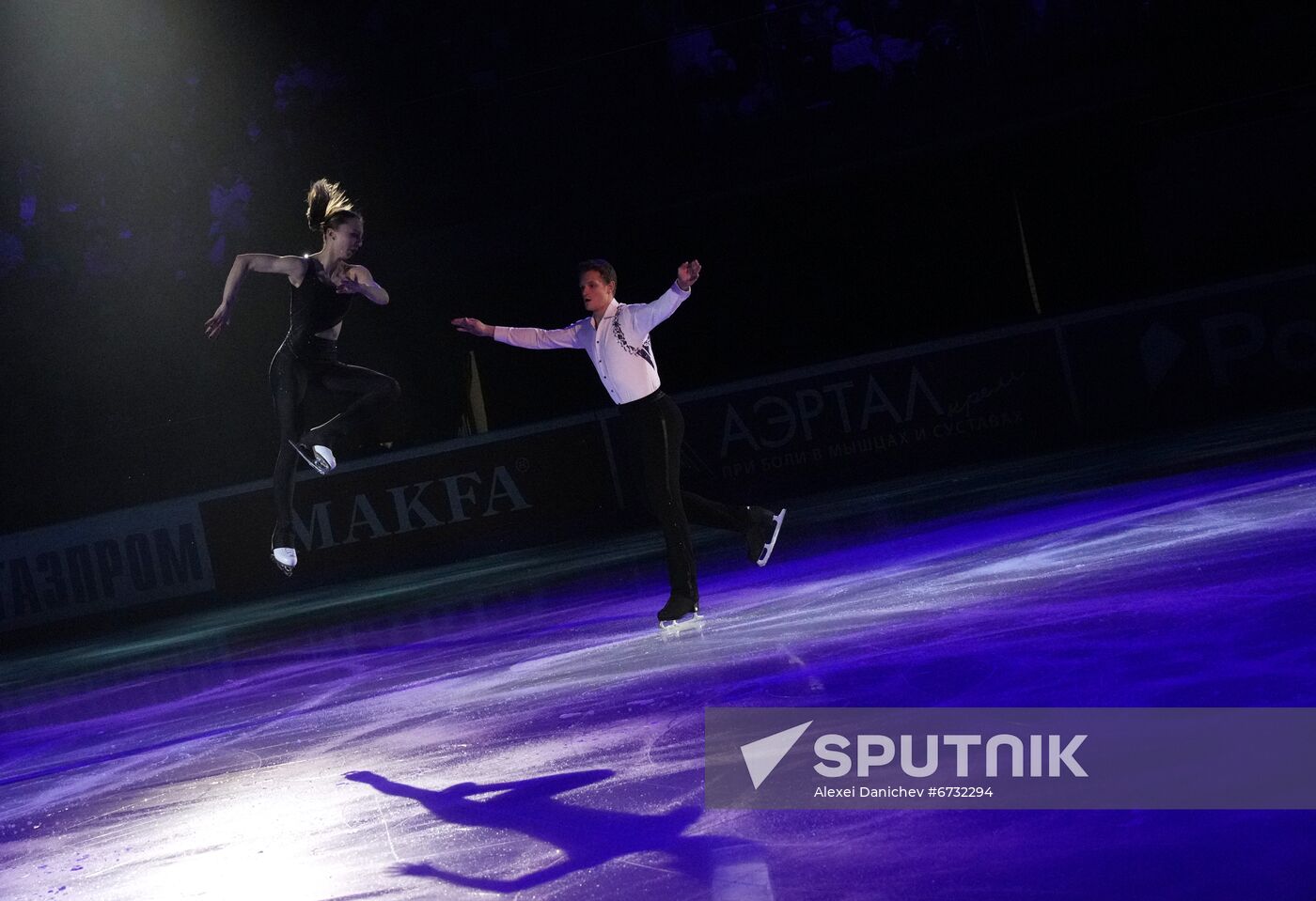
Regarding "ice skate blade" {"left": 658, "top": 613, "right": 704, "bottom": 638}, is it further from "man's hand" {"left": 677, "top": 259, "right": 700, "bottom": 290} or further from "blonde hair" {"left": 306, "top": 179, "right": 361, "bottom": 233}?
"blonde hair" {"left": 306, "top": 179, "right": 361, "bottom": 233}

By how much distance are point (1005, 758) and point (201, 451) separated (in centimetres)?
1415

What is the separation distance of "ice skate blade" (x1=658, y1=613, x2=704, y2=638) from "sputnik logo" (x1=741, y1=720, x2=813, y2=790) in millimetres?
2305

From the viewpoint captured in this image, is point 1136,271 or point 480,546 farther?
point 1136,271

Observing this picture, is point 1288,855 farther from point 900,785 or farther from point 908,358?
point 908,358

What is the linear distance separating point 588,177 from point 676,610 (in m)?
10.3

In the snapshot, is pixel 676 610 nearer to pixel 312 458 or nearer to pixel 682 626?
pixel 682 626

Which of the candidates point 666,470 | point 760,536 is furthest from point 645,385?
point 760,536

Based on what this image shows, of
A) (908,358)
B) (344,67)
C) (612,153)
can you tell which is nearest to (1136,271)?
(908,358)

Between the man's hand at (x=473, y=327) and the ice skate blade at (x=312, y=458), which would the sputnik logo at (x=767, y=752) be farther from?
the ice skate blade at (x=312, y=458)

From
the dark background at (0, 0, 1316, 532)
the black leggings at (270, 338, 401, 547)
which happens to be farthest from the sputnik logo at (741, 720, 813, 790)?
the dark background at (0, 0, 1316, 532)

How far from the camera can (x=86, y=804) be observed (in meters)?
4.78

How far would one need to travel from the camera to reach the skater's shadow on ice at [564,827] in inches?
117

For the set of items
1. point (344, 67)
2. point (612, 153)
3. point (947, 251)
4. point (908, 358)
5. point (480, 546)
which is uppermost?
point (344, 67)

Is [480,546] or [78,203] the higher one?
[78,203]
